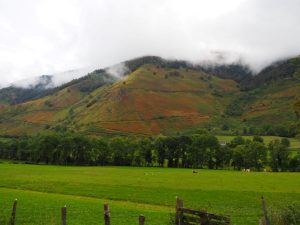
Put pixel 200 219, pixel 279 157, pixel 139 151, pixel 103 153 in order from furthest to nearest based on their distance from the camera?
pixel 103 153 < pixel 139 151 < pixel 279 157 < pixel 200 219

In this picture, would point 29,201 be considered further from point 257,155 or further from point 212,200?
point 257,155

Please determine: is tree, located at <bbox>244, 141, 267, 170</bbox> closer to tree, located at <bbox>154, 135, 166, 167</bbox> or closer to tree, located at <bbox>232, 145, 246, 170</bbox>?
tree, located at <bbox>232, 145, 246, 170</bbox>

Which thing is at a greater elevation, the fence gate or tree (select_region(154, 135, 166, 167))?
tree (select_region(154, 135, 166, 167))

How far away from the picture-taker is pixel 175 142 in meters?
A: 175

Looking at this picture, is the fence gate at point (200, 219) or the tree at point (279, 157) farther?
the tree at point (279, 157)

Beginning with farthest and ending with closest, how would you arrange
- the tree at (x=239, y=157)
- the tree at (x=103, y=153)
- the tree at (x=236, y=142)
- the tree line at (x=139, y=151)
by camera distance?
1. the tree at (x=236, y=142)
2. the tree at (x=103, y=153)
3. the tree line at (x=139, y=151)
4. the tree at (x=239, y=157)

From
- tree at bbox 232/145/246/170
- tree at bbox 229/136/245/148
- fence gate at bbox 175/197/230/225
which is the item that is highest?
tree at bbox 229/136/245/148

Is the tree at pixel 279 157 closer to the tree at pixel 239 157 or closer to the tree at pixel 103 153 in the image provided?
the tree at pixel 239 157

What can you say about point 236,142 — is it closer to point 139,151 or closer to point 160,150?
point 160,150

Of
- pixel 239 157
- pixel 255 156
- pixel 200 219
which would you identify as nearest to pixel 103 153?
pixel 239 157

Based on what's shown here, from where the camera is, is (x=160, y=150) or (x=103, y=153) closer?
(x=103, y=153)

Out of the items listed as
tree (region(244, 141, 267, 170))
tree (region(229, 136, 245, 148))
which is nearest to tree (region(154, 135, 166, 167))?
tree (region(229, 136, 245, 148))

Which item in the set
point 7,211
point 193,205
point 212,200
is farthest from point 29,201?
point 212,200

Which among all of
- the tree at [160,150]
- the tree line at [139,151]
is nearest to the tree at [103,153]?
the tree line at [139,151]
